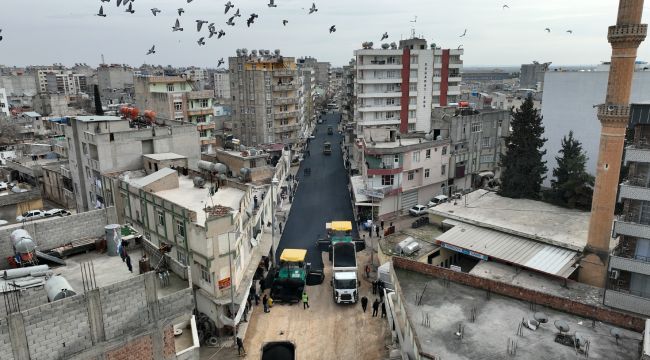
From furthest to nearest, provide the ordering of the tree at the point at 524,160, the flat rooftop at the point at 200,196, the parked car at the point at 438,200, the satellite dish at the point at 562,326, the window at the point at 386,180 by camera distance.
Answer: the parked car at the point at 438,200 → the window at the point at 386,180 → the tree at the point at 524,160 → the flat rooftop at the point at 200,196 → the satellite dish at the point at 562,326

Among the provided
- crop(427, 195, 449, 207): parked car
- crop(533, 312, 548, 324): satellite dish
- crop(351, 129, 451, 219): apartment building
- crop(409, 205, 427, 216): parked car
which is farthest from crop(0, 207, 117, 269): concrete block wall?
crop(427, 195, 449, 207): parked car

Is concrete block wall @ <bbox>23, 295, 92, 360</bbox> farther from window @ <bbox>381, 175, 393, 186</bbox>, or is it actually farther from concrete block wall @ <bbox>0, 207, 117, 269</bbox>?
window @ <bbox>381, 175, 393, 186</bbox>

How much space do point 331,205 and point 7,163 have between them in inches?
1504

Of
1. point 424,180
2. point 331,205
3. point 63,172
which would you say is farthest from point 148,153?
point 424,180

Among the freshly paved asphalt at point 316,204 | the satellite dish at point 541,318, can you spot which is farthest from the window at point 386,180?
the satellite dish at point 541,318

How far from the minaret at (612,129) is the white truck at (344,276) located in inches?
491

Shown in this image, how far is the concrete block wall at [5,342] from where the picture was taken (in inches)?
358

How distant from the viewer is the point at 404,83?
54125 millimetres

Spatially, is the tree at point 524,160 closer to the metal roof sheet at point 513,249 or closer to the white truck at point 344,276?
the metal roof sheet at point 513,249

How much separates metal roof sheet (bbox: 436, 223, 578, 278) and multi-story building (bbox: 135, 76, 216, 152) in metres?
31.0

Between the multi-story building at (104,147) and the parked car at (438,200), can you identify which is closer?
the multi-story building at (104,147)

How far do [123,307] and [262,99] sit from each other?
51023 millimetres

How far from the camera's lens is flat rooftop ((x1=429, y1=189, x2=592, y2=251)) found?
27.1 meters

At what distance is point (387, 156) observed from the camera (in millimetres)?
38125
